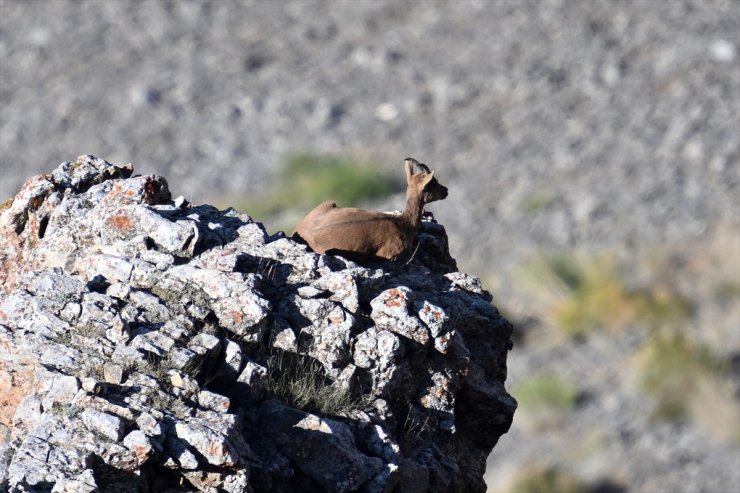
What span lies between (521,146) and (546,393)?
7.08 meters

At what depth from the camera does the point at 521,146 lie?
29344 mm

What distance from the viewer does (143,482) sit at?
7488 millimetres

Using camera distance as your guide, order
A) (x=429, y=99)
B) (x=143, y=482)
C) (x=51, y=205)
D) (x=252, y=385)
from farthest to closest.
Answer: (x=429, y=99), (x=51, y=205), (x=252, y=385), (x=143, y=482)

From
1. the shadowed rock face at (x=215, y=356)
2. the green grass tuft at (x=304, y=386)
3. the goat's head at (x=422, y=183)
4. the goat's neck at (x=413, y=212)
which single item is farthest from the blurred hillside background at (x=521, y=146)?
the green grass tuft at (x=304, y=386)

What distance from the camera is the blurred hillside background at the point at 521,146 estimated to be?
24766 millimetres

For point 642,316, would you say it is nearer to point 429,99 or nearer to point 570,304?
point 570,304

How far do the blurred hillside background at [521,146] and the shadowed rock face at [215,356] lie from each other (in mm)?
14370

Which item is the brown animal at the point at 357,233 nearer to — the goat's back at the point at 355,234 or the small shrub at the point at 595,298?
the goat's back at the point at 355,234

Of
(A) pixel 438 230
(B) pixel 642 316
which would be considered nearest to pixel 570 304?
(B) pixel 642 316

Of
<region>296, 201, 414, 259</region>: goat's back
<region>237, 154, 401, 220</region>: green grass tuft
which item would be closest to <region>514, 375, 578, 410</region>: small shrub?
<region>237, 154, 401, 220</region>: green grass tuft

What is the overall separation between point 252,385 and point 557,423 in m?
16.9

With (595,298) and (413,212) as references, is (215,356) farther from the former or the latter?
(595,298)

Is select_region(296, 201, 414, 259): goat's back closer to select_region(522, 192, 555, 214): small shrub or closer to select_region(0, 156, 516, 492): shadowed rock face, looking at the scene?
select_region(0, 156, 516, 492): shadowed rock face

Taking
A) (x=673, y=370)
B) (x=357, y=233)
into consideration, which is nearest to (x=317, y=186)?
(x=673, y=370)
